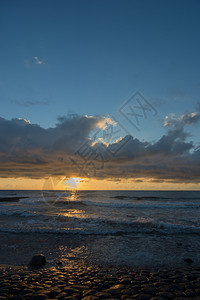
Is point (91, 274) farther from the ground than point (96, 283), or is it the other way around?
point (96, 283)

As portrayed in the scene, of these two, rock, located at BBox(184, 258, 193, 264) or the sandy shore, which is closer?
the sandy shore

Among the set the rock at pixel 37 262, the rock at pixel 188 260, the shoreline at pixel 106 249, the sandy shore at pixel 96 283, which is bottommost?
the shoreline at pixel 106 249

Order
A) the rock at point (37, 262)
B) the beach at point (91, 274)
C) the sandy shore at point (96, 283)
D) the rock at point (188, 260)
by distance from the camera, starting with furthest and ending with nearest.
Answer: the rock at point (188, 260) → the rock at point (37, 262) → the beach at point (91, 274) → the sandy shore at point (96, 283)

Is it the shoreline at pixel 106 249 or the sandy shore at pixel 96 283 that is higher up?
the sandy shore at pixel 96 283

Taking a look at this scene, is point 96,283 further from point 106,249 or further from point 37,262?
point 106,249

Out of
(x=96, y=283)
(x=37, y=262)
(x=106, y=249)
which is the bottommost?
(x=106, y=249)

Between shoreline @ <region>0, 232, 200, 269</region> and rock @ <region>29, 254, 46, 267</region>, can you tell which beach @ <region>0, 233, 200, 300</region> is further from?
rock @ <region>29, 254, 46, 267</region>

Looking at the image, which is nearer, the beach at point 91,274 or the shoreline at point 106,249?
the beach at point 91,274

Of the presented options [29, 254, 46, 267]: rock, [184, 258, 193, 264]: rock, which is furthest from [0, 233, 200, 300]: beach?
[29, 254, 46, 267]: rock

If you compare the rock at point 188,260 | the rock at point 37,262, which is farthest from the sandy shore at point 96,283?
the rock at point 188,260

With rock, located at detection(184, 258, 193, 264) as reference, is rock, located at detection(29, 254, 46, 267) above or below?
above

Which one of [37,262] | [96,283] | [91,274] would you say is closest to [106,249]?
[91,274]

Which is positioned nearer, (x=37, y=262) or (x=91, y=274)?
(x=91, y=274)

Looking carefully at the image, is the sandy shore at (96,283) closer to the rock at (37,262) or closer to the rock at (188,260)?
the rock at (37,262)
